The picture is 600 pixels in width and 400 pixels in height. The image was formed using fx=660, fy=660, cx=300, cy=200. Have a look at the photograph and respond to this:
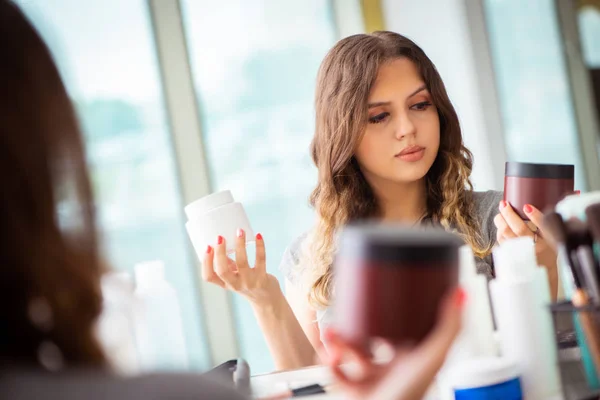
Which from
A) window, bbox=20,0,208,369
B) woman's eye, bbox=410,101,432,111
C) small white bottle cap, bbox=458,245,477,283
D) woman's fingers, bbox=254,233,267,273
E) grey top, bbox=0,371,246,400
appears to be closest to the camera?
grey top, bbox=0,371,246,400

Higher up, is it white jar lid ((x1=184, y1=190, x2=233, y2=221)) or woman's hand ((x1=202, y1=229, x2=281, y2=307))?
white jar lid ((x1=184, y1=190, x2=233, y2=221))

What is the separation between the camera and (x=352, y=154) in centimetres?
155

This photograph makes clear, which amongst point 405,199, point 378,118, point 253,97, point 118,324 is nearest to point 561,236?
point 118,324

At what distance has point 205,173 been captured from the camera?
281 centimetres

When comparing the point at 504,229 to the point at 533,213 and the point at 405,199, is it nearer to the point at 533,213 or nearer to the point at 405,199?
the point at 533,213

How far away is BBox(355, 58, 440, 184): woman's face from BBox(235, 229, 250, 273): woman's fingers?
16.0 inches

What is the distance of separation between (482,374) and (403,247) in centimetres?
34

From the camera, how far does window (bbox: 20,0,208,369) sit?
272 cm

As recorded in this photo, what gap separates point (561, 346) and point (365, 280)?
1.40ft

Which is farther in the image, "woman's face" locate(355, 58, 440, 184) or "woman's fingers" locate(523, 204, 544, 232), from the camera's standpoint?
"woman's face" locate(355, 58, 440, 184)

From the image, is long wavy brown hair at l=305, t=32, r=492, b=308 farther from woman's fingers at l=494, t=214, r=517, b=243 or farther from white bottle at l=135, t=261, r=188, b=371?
white bottle at l=135, t=261, r=188, b=371

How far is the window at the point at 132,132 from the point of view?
2.72 metres

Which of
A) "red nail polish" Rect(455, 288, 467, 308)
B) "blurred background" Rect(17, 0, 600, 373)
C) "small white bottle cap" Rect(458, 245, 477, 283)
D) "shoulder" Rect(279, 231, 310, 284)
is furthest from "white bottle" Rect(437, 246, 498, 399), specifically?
"blurred background" Rect(17, 0, 600, 373)

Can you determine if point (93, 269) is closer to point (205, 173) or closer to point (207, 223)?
point (207, 223)
